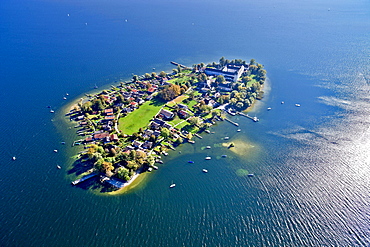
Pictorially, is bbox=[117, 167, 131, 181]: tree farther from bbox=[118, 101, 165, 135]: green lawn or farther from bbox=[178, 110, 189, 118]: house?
bbox=[178, 110, 189, 118]: house

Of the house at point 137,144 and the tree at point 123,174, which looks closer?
the tree at point 123,174

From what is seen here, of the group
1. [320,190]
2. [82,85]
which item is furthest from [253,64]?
[82,85]

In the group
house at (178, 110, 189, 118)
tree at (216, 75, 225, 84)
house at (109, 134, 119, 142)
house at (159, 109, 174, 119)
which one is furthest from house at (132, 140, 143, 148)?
tree at (216, 75, 225, 84)

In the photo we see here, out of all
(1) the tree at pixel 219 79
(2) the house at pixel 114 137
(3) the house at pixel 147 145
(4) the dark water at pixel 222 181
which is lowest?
(4) the dark water at pixel 222 181

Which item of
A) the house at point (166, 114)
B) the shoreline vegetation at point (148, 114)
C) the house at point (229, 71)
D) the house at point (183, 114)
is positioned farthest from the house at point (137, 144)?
the house at point (229, 71)

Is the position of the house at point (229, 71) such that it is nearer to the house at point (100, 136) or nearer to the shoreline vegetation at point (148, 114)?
the shoreline vegetation at point (148, 114)

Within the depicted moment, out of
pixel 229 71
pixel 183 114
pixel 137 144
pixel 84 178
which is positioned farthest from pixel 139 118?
pixel 229 71

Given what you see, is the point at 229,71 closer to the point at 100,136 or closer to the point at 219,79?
the point at 219,79
